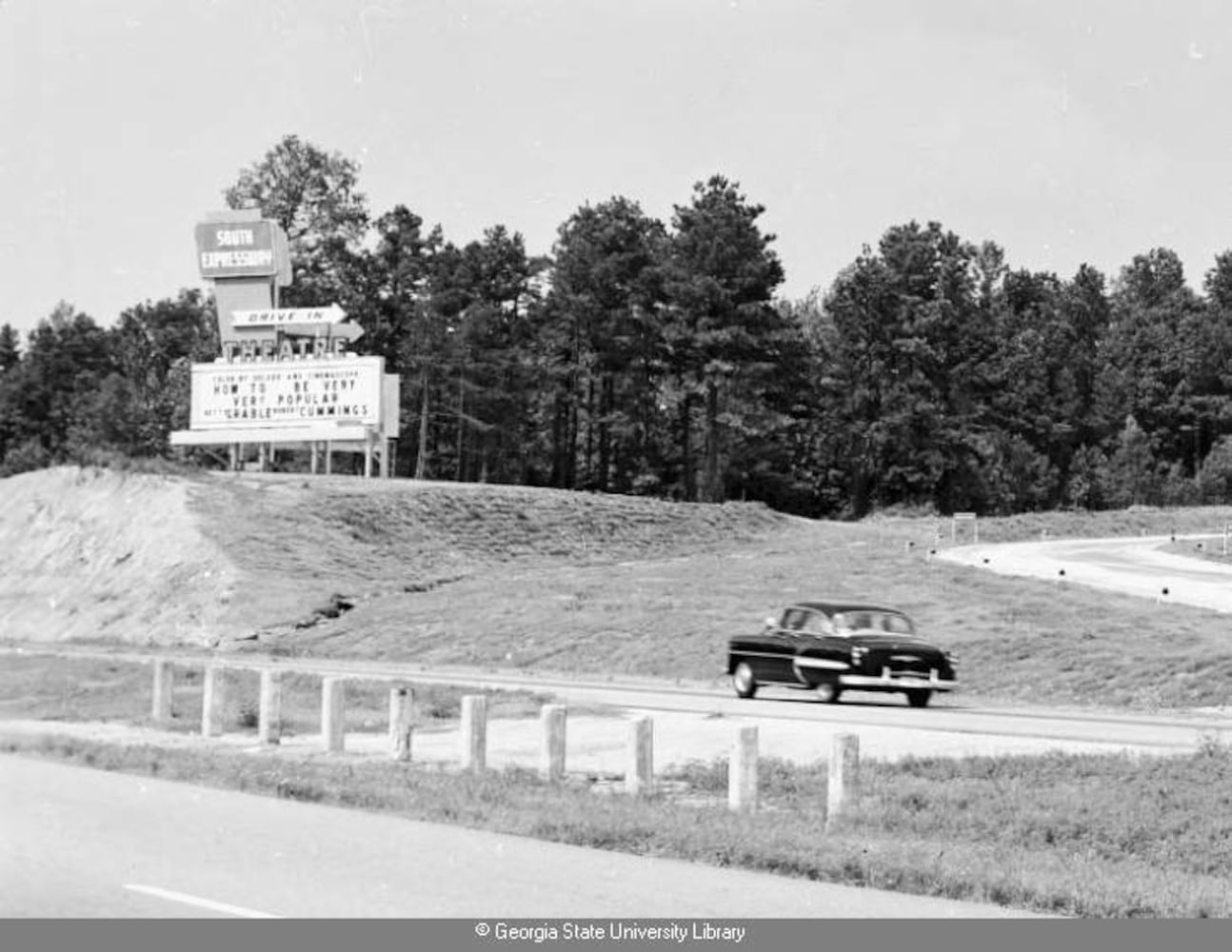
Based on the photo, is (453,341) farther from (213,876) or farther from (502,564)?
(213,876)

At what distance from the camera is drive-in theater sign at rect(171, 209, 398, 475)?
200 feet

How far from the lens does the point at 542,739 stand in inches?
699

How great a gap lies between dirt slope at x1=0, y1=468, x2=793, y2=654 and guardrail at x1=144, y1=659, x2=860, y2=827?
736 inches

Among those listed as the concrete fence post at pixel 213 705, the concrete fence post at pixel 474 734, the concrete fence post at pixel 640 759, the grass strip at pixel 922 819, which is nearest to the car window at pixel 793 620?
the concrete fence post at pixel 213 705

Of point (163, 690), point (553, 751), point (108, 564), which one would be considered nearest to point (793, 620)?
point (163, 690)

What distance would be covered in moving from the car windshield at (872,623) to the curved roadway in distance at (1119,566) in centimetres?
1271

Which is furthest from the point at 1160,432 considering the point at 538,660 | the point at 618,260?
the point at 538,660

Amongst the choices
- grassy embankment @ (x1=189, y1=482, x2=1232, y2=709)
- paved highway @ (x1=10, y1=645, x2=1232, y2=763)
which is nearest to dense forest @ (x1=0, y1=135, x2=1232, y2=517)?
grassy embankment @ (x1=189, y1=482, x2=1232, y2=709)

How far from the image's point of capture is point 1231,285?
415 feet

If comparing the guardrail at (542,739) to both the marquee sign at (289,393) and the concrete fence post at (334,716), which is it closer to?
the concrete fence post at (334,716)

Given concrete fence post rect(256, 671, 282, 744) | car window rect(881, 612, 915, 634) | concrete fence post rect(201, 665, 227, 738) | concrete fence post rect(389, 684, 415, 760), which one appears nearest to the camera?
concrete fence post rect(389, 684, 415, 760)

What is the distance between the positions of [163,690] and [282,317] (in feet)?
131

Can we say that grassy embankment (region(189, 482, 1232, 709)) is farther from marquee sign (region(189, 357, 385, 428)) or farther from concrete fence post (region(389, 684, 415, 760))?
concrete fence post (region(389, 684, 415, 760))

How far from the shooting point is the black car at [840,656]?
26875 mm
